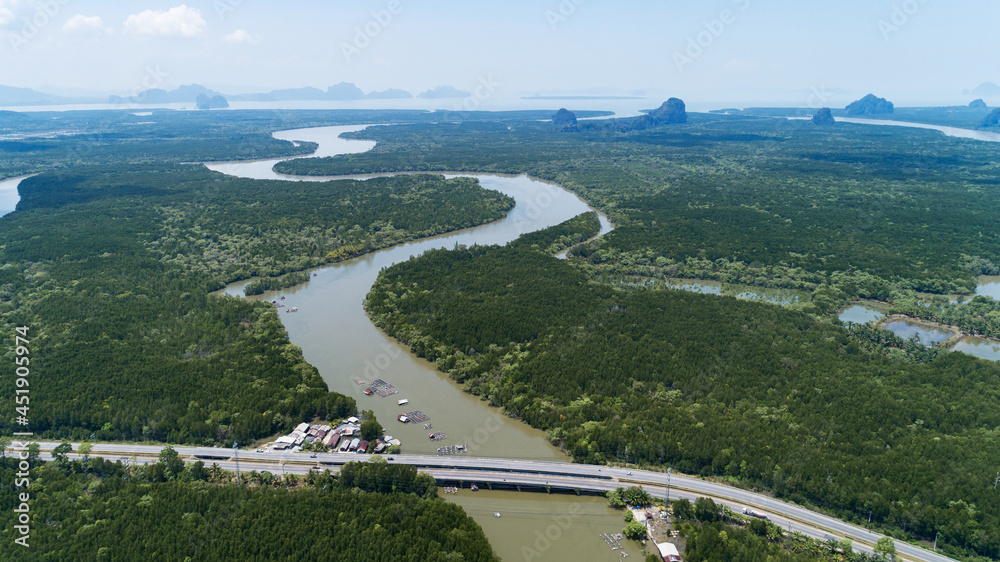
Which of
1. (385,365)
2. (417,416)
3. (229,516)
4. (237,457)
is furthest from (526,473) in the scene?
(385,365)

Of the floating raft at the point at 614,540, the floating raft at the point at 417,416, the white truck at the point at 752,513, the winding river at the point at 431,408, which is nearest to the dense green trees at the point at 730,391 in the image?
the winding river at the point at 431,408

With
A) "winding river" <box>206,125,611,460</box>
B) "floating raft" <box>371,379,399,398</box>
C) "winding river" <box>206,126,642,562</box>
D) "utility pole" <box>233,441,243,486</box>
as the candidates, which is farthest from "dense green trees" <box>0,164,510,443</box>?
"floating raft" <box>371,379,399,398</box>

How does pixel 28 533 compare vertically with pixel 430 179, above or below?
below

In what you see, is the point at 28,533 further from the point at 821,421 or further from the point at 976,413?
the point at 976,413

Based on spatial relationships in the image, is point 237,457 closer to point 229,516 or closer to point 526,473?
point 229,516

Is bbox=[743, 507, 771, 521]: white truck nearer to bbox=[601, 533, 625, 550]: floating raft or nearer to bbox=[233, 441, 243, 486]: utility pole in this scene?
bbox=[601, 533, 625, 550]: floating raft

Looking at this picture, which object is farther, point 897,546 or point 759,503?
point 759,503

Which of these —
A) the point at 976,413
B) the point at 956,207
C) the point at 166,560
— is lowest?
the point at 166,560

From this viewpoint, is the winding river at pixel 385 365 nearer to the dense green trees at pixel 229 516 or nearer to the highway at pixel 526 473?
the highway at pixel 526 473

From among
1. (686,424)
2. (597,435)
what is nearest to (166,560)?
(597,435)
